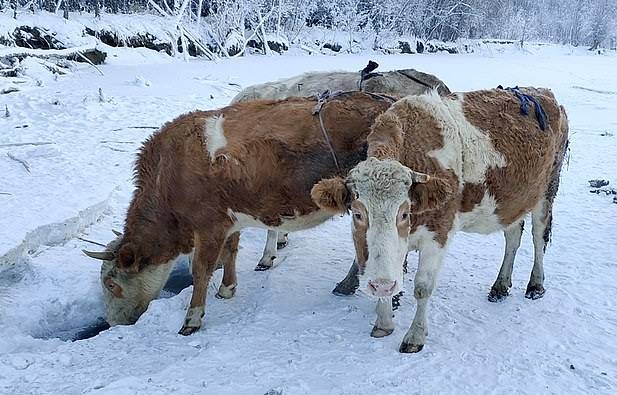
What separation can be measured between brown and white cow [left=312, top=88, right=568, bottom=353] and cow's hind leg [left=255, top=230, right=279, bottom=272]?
194 cm

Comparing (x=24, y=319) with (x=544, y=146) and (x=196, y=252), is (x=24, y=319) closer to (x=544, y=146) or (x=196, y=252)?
(x=196, y=252)

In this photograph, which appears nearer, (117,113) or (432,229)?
(432,229)

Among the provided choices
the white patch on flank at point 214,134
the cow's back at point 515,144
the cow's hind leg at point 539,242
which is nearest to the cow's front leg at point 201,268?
the white patch on flank at point 214,134

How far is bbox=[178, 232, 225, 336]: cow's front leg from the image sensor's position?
4956mm

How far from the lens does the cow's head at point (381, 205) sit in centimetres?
368

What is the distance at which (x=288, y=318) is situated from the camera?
16.2 ft

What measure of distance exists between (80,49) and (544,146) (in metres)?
21.8

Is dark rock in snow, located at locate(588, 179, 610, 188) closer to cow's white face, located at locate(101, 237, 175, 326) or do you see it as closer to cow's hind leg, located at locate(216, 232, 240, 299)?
cow's hind leg, located at locate(216, 232, 240, 299)

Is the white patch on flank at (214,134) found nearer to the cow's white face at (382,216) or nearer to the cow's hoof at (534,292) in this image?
the cow's white face at (382,216)

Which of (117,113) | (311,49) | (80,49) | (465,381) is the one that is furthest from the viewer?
(311,49)

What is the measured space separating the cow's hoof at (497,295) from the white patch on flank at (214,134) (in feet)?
9.39

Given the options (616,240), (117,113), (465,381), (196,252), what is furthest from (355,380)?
(117,113)

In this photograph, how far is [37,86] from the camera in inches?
621

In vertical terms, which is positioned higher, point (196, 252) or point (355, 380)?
point (196, 252)
